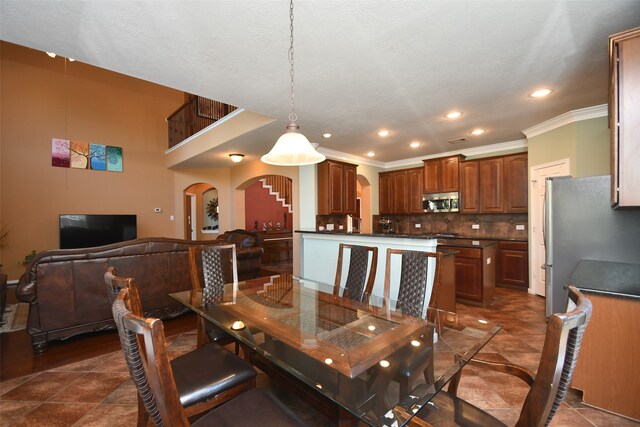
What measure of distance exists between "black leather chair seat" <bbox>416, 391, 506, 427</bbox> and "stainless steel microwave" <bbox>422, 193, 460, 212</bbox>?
489 centimetres

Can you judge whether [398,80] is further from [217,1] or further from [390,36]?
[217,1]

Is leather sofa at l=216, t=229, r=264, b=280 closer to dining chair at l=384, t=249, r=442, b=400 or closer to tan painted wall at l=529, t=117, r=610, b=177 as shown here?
dining chair at l=384, t=249, r=442, b=400

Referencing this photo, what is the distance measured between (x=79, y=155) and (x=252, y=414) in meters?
7.45

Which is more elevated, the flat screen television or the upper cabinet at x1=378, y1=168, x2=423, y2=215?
the upper cabinet at x1=378, y1=168, x2=423, y2=215

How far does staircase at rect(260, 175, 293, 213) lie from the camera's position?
9734 mm

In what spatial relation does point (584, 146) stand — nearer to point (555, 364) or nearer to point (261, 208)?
point (555, 364)

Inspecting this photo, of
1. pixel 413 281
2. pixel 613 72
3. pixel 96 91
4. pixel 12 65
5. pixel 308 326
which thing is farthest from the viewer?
pixel 96 91

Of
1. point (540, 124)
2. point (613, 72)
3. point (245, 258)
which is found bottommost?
point (245, 258)

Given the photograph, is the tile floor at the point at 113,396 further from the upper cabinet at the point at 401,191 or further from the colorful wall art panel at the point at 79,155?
the colorful wall art panel at the point at 79,155

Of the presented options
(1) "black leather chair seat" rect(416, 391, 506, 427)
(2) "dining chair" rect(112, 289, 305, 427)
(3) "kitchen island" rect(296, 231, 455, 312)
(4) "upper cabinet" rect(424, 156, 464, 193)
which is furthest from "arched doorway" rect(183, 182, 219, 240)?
(1) "black leather chair seat" rect(416, 391, 506, 427)

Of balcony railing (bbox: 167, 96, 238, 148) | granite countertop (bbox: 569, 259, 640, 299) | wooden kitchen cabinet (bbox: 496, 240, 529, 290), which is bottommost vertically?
wooden kitchen cabinet (bbox: 496, 240, 529, 290)

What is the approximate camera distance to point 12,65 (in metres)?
5.54

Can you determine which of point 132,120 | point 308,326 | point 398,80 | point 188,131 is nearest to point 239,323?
point 308,326

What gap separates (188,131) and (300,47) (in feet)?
18.4
